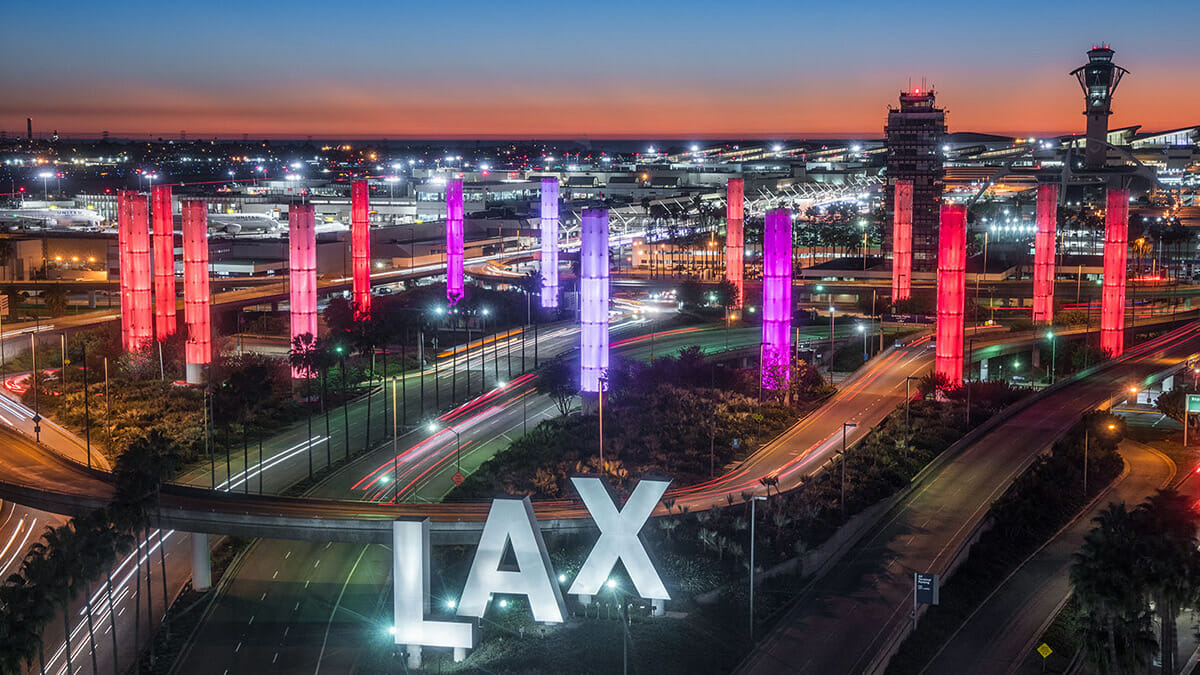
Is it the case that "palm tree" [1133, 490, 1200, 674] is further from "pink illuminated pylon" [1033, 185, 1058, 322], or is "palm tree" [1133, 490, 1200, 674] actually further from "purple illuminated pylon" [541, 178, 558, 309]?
"purple illuminated pylon" [541, 178, 558, 309]

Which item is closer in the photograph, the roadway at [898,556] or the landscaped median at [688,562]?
the roadway at [898,556]

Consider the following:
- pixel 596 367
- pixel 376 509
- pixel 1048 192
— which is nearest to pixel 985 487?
pixel 596 367

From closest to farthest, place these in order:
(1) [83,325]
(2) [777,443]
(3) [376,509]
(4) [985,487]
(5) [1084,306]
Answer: (3) [376,509], (4) [985,487], (2) [777,443], (1) [83,325], (5) [1084,306]

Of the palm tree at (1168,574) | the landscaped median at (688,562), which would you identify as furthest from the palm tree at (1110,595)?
the landscaped median at (688,562)

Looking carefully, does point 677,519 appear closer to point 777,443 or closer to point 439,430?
point 777,443

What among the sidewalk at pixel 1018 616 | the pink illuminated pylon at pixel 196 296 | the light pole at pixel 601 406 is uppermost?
the pink illuminated pylon at pixel 196 296

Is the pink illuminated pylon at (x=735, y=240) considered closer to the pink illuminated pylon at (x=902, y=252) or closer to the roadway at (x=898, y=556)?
the pink illuminated pylon at (x=902, y=252)
